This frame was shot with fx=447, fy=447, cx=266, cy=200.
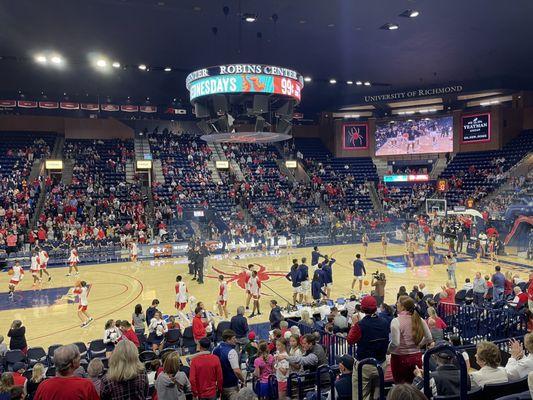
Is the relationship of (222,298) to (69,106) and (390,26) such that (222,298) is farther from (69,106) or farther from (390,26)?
(69,106)

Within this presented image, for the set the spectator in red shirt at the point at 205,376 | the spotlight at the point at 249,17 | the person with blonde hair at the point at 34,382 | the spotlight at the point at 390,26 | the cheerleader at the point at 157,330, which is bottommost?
the cheerleader at the point at 157,330

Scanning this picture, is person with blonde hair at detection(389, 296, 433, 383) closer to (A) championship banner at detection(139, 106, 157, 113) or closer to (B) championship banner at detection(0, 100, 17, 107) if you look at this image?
(A) championship banner at detection(139, 106, 157, 113)

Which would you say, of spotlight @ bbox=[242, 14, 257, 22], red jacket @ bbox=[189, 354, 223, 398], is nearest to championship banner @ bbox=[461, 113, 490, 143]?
spotlight @ bbox=[242, 14, 257, 22]

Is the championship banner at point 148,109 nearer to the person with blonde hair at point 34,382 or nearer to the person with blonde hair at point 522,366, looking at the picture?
the person with blonde hair at point 34,382

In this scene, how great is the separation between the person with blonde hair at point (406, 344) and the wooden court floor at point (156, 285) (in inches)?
373

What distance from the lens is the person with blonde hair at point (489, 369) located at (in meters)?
5.14

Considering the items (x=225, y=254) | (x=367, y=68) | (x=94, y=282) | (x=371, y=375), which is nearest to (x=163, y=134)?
(x=225, y=254)

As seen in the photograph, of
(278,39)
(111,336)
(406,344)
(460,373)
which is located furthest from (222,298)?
(278,39)

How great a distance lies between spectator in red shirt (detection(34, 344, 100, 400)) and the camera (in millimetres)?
3824

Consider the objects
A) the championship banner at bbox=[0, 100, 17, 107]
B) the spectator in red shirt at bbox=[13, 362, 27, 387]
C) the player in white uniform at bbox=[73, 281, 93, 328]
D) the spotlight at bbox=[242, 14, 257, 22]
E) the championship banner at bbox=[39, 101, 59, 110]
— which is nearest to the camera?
the spectator in red shirt at bbox=[13, 362, 27, 387]

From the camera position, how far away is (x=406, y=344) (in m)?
5.64

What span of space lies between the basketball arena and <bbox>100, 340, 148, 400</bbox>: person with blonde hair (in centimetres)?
1

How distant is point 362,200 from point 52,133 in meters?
28.0

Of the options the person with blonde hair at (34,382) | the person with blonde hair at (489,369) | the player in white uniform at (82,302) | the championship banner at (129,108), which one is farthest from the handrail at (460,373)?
the championship banner at (129,108)
